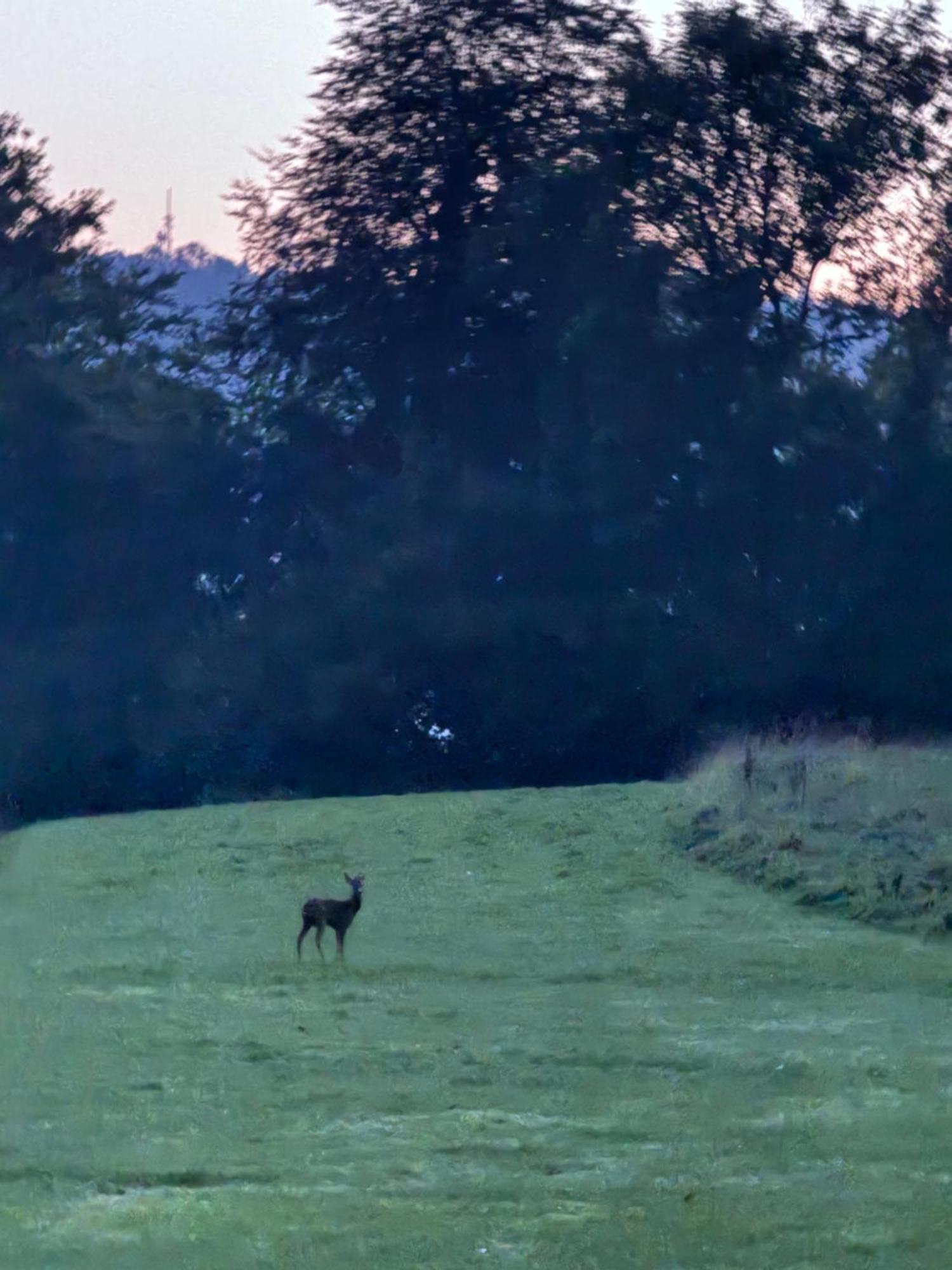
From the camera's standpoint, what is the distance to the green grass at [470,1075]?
257 inches

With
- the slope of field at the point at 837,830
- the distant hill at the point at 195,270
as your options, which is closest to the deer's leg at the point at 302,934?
the slope of field at the point at 837,830

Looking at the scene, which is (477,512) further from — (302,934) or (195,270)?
(302,934)

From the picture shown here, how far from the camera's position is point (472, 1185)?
7078 mm

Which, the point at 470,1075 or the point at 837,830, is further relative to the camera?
the point at 837,830

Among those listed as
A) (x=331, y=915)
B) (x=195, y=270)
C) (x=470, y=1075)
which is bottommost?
(x=470, y=1075)

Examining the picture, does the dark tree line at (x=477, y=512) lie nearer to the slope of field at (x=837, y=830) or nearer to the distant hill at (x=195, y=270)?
the distant hill at (x=195, y=270)

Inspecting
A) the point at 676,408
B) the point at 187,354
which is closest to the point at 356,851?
the point at 676,408

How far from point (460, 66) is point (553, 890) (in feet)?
71.5

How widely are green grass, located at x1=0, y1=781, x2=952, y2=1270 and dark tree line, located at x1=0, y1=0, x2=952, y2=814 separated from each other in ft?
50.0

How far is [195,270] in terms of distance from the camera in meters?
38.1

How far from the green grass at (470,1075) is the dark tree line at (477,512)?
50.0 ft

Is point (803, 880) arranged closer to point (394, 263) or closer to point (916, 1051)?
point (916, 1051)

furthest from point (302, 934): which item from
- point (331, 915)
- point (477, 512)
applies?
point (477, 512)

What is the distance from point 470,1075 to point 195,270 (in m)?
31.0
